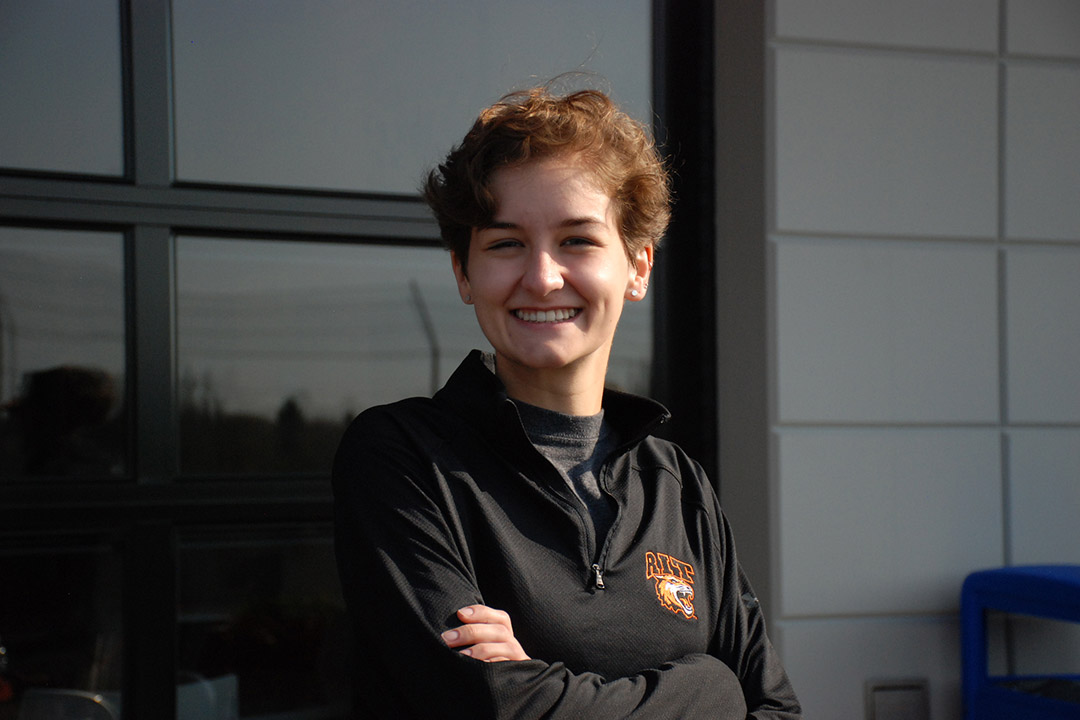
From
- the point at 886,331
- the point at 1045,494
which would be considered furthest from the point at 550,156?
the point at 1045,494

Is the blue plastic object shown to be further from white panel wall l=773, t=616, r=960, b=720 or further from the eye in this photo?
the eye

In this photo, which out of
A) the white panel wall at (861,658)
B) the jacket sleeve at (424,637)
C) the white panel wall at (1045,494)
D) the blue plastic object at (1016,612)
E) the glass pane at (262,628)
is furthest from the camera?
the white panel wall at (1045,494)

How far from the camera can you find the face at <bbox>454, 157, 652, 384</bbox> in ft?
4.56

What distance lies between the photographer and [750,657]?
60.1 inches

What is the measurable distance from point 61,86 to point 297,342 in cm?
83

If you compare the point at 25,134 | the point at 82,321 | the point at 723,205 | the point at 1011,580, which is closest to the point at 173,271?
the point at 82,321

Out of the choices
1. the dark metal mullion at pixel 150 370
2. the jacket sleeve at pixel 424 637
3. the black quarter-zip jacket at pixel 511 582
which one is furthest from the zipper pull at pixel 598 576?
the dark metal mullion at pixel 150 370

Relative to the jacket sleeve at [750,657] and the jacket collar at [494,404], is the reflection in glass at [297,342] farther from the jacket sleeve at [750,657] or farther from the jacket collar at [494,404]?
the jacket sleeve at [750,657]

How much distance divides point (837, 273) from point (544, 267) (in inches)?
49.8

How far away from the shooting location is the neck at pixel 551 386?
4.81 feet

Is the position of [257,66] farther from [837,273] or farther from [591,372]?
[837,273]

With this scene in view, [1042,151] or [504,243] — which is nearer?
[504,243]

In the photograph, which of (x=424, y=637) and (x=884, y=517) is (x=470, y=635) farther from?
(x=884, y=517)

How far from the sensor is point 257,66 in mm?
2262
